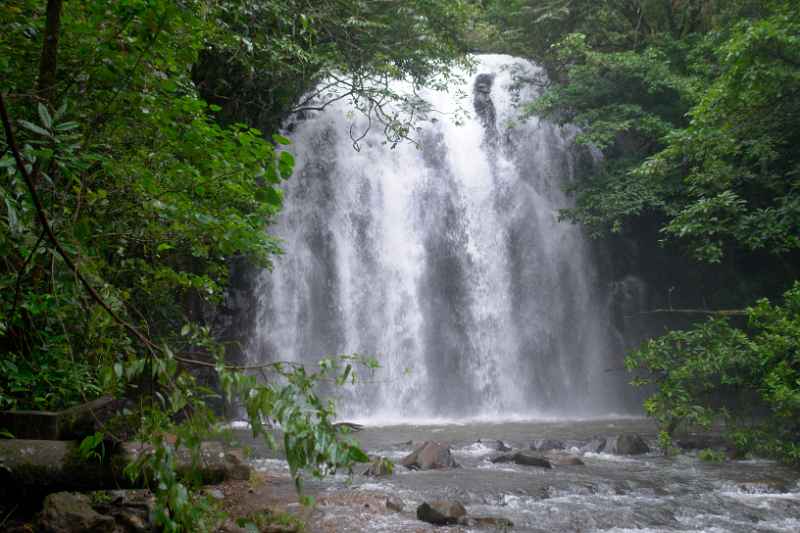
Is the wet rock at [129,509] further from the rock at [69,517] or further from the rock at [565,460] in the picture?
the rock at [565,460]

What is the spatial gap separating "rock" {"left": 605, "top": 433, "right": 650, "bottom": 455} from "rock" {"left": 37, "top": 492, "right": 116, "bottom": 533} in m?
8.04

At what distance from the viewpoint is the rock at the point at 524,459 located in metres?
8.64

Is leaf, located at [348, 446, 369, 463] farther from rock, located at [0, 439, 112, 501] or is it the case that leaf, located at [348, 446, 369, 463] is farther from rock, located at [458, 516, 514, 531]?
rock, located at [458, 516, 514, 531]

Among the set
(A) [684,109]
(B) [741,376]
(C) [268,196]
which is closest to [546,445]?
(B) [741,376]

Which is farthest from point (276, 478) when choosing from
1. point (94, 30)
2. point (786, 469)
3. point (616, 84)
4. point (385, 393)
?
point (616, 84)

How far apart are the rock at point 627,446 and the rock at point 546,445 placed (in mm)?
731

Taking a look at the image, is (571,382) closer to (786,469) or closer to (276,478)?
(786,469)

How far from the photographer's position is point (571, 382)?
17031mm

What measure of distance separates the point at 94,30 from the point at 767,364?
916cm

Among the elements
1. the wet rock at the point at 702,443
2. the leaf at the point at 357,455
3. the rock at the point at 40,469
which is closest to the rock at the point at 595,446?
the wet rock at the point at 702,443

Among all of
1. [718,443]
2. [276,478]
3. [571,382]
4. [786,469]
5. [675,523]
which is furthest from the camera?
[571,382]

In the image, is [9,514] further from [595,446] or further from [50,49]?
[595,446]

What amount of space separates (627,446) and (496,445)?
2027mm

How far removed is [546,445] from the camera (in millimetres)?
10328
